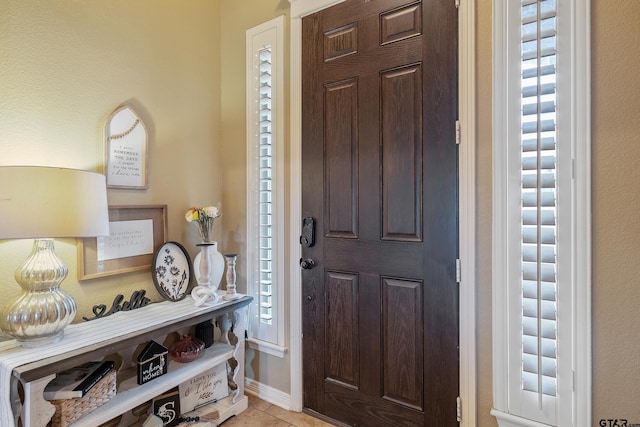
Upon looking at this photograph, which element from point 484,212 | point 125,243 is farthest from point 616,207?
point 125,243

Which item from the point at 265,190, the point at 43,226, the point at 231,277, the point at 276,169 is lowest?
the point at 231,277

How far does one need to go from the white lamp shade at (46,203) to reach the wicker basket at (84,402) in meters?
0.66

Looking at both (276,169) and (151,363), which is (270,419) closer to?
(151,363)

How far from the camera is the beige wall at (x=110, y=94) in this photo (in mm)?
1374

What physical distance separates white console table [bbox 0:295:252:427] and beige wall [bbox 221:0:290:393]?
0.64 feet

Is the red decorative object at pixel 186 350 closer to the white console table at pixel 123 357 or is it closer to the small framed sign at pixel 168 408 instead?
the white console table at pixel 123 357

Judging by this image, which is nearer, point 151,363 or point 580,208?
point 580,208

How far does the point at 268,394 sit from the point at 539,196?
187cm

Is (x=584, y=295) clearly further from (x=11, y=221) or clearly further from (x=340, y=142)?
(x=11, y=221)

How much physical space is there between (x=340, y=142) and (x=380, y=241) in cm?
58

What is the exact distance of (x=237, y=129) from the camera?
220 centimetres

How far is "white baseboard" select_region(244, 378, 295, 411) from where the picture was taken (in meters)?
1.96

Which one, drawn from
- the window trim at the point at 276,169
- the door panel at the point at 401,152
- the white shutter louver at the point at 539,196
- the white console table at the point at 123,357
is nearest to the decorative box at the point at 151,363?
the white console table at the point at 123,357

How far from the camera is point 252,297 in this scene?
78.6 inches
